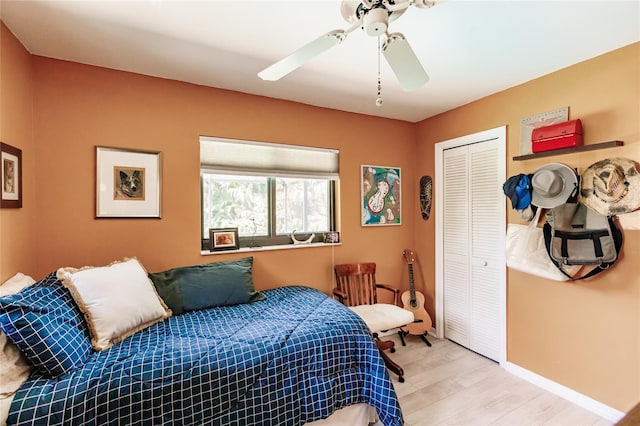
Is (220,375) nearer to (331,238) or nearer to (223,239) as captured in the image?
(223,239)

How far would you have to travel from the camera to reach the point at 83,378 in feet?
4.48

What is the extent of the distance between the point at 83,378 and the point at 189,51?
1973 millimetres

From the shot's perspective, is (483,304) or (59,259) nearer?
(59,259)

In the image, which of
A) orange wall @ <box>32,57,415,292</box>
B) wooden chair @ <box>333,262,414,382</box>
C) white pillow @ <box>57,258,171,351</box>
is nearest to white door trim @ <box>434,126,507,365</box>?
wooden chair @ <box>333,262,414,382</box>

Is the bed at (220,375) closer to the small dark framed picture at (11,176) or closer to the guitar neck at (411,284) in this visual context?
the small dark framed picture at (11,176)

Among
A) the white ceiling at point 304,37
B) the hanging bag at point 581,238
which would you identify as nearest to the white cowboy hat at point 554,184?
the hanging bag at point 581,238

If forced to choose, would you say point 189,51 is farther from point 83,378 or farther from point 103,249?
point 83,378

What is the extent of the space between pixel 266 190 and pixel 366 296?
5.04ft

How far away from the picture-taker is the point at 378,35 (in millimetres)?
1302

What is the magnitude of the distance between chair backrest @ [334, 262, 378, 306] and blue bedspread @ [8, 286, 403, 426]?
97cm

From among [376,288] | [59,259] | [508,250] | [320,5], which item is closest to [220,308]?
[59,259]

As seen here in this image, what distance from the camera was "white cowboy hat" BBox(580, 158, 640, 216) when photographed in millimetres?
1938

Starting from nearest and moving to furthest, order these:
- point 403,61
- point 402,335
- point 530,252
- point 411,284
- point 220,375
→ 1. point 403,61
2. point 220,375
3. point 530,252
4. point 402,335
5. point 411,284

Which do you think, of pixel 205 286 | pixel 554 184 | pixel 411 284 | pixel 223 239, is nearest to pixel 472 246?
pixel 411 284
